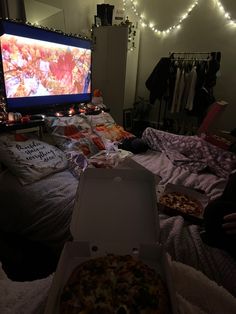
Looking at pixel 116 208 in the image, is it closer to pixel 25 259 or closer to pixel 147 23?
pixel 25 259

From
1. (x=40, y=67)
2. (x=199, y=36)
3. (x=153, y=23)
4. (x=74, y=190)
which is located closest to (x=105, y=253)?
(x=74, y=190)

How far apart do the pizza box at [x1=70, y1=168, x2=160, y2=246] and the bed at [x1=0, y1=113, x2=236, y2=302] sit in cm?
39

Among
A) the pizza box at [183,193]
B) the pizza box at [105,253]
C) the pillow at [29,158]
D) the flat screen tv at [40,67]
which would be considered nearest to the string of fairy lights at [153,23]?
the flat screen tv at [40,67]

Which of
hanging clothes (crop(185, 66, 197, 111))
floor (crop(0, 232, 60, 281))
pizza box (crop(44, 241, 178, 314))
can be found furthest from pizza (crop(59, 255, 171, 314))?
hanging clothes (crop(185, 66, 197, 111))

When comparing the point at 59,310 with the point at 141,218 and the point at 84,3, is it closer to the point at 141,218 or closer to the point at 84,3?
the point at 141,218

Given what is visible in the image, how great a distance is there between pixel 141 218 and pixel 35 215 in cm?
89

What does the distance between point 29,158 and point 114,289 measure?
124cm

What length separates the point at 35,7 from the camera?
2.53 metres

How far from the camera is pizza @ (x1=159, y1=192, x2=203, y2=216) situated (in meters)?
1.18

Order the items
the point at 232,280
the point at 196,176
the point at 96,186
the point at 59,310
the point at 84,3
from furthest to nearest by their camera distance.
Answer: the point at 84,3 → the point at 196,176 → the point at 232,280 → the point at 96,186 → the point at 59,310

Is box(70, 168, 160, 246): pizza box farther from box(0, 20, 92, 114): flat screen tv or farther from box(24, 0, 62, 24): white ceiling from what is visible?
box(24, 0, 62, 24): white ceiling

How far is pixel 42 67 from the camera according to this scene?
7.27 feet

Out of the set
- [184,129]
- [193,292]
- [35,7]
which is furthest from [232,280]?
[184,129]

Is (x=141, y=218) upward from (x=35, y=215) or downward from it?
upward
